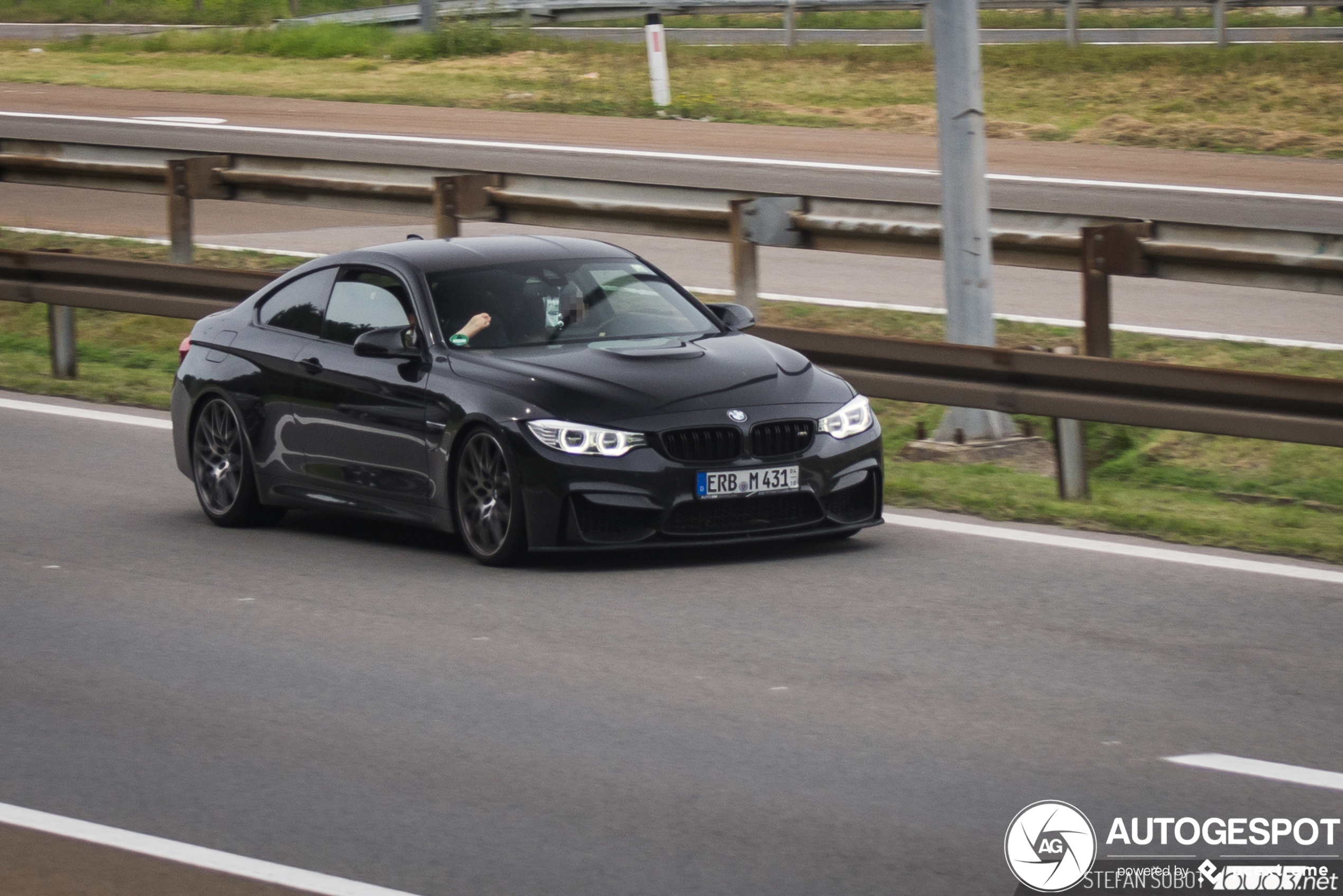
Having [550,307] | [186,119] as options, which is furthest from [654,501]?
[186,119]

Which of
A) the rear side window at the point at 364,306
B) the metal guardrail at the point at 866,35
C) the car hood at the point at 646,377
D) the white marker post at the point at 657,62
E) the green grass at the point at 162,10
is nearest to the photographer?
the car hood at the point at 646,377

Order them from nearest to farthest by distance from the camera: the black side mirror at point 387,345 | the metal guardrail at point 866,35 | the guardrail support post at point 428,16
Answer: the black side mirror at point 387,345 → the metal guardrail at point 866,35 → the guardrail support post at point 428,16

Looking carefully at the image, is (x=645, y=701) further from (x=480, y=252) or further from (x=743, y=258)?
(x=743, y=258)

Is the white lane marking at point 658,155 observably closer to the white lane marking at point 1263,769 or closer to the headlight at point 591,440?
the headlight at point 591,440

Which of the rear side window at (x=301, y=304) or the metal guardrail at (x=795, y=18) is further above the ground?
the metal guardrail at (x=795, y=18)

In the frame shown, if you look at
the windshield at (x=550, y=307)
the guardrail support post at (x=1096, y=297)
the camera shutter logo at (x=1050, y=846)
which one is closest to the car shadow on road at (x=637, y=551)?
the windshield at (x=550, y=307)

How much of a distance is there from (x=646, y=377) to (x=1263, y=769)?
3644 millimetres

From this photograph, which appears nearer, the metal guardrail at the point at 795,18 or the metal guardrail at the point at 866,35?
the metal guardrail at the point at 795,18

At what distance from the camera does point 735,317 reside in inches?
399

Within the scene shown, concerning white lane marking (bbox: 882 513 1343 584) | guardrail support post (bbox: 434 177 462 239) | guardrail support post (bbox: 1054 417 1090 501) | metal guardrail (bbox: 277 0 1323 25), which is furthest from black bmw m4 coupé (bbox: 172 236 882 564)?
metal guardrail (bbox: 277 0 1323 25)

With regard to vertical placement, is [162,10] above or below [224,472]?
above

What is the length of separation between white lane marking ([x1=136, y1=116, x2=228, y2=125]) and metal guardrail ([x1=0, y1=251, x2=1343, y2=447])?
17.1m

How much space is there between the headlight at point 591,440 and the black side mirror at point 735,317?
134 cm

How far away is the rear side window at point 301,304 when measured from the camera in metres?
10.4
